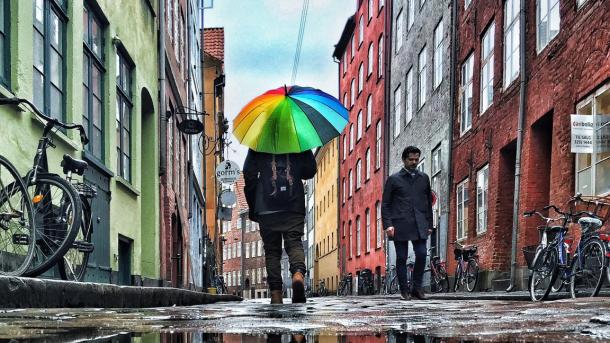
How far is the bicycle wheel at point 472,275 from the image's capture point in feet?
54.9

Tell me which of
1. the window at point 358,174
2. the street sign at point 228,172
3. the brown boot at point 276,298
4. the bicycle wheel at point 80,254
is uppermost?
the window at point 358,174

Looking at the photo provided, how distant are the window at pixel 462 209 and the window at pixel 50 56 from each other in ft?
40.4

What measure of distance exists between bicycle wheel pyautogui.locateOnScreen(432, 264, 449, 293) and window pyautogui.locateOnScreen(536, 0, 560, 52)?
6153mm

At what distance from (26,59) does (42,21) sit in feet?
3.41

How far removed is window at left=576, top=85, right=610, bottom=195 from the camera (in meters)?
11.2

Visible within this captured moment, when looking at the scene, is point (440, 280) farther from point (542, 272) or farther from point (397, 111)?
point (397, 111)

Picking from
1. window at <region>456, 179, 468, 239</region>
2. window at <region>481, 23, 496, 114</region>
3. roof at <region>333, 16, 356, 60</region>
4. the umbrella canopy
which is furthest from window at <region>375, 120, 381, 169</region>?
the umbrella canopy

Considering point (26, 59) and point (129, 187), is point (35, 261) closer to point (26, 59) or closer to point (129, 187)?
point (26, 59)

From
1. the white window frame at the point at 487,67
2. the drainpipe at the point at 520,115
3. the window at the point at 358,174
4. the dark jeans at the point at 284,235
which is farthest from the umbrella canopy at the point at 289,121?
the window at the point at 358,174

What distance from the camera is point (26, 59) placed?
23.5 feet

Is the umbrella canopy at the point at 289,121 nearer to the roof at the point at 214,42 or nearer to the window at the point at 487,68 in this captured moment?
the window at the point at 487,68

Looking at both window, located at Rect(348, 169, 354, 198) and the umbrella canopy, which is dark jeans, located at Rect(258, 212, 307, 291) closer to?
the umbrella canopy

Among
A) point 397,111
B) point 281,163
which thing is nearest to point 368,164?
point 397,111

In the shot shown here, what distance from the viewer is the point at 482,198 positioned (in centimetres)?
1800
